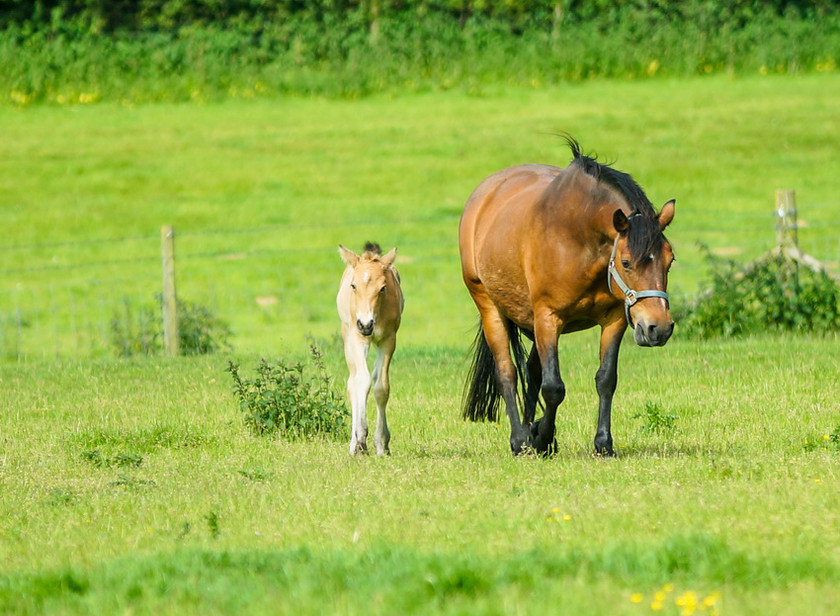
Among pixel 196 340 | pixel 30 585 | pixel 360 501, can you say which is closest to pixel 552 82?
pixel 196 340

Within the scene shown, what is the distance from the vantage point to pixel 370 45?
29.3m

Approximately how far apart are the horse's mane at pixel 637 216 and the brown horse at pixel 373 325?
5.23ft

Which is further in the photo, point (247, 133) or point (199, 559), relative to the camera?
point (247, 133)

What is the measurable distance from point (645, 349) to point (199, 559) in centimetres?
918

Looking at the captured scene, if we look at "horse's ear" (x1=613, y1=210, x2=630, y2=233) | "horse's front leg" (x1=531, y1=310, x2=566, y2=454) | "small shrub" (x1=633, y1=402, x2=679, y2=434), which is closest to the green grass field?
"small shrub" (x1=633, y1=402, x2=679, y2=434)

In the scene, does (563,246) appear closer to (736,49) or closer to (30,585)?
(30,585)

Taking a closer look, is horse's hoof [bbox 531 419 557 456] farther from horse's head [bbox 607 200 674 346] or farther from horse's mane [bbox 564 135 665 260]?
horse's mane [bbox 564 135 665 260]

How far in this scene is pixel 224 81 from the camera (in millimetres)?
28766

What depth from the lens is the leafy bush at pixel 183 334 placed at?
15.4m

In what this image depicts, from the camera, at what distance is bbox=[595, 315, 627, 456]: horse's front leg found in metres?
8.44

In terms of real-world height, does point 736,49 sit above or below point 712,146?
above

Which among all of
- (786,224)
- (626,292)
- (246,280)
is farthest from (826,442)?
(246,280)

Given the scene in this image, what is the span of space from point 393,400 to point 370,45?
1889 centimetres

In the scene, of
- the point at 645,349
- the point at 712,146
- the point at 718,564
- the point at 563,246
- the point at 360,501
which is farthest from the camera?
the point at 712,146
